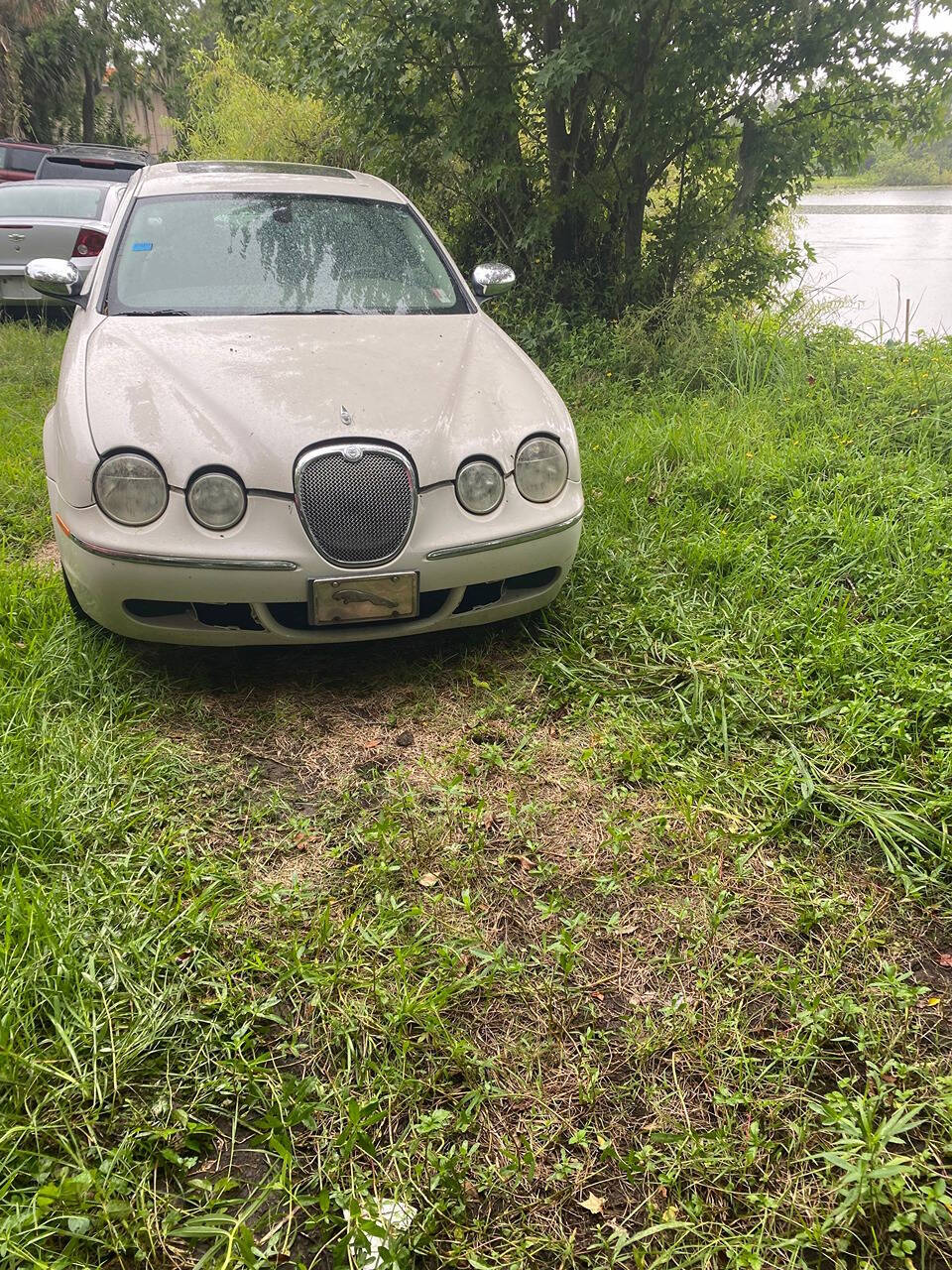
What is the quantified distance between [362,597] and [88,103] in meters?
26.9

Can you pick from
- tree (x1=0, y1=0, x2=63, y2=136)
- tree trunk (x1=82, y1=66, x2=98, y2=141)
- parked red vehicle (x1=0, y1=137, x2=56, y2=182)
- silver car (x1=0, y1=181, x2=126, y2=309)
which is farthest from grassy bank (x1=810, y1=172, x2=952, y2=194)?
tree trunk (x1=82, y1=66, x2=98, y2=141)

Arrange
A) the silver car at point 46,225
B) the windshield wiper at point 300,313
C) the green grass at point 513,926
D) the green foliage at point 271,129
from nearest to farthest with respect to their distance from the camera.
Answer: the green grass at point 513,926 → the windshield wiper at point 300,313 → the silver car at point 46,225 → the green foliage at point 271,129

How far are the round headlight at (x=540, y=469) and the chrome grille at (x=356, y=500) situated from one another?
0.39 meters

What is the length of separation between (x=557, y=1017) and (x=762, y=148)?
5815 mm

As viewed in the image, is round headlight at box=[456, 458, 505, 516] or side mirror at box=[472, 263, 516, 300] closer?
round headlight at box=[456, 458, 505, 516]

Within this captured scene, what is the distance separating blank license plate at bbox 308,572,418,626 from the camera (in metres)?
2.57

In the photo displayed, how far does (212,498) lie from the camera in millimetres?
2518

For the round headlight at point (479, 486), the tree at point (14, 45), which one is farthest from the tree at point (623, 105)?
the tree at point (14, 45)

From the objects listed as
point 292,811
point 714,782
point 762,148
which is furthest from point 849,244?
point 292,811

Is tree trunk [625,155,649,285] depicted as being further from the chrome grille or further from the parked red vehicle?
the parked red vehicle

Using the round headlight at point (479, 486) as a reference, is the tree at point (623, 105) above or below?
above

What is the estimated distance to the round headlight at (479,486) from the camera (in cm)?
272

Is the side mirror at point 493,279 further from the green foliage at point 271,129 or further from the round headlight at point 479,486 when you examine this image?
the green foliage at point 271,129

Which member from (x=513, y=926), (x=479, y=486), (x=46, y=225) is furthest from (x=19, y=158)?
(x=513, y=926)
